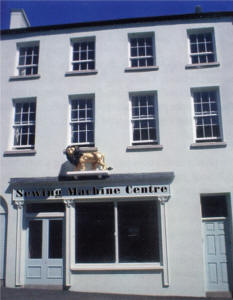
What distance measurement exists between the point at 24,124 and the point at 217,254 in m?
8.70

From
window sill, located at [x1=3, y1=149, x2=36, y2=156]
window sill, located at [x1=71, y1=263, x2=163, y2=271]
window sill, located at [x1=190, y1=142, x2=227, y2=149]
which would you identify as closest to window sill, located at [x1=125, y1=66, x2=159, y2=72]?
window sill, located at [x1=190, y1=142, x2=227, y2=149]

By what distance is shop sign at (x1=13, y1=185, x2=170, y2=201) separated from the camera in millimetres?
11820

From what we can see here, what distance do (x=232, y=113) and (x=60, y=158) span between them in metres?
6.59

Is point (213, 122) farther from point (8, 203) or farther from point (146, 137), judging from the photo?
point (8, 203)

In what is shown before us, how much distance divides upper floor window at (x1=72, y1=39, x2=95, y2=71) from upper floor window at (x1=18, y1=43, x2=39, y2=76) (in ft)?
→ 5.41

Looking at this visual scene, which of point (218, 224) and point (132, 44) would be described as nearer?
point (218, 224)

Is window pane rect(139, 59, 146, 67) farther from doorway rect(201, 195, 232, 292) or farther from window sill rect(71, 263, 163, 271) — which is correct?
window sill rect(71, 263, 163, 271)

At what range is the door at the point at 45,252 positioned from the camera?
11.8 metres

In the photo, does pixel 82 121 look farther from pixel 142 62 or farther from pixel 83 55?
pixel 142 62

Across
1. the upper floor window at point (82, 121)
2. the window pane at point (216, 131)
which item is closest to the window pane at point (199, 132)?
the window pane at point (216, 131)

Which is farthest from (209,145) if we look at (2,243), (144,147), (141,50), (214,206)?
(2,243)

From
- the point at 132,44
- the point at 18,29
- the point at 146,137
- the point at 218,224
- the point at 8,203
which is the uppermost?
the point at 18,29

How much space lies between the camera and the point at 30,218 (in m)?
12.4

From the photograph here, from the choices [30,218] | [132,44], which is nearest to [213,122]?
[132,44]
